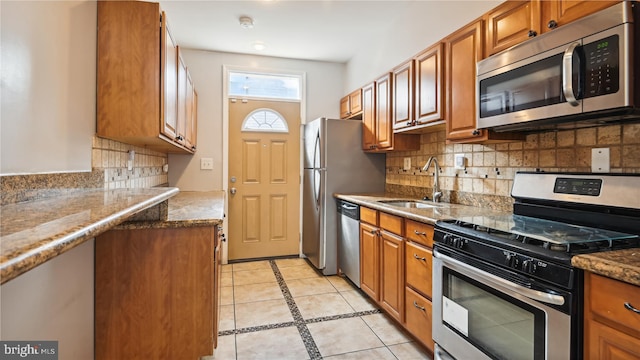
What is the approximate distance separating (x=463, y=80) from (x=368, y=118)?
1.37 m

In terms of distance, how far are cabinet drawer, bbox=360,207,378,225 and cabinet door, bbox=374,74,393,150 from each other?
64cm

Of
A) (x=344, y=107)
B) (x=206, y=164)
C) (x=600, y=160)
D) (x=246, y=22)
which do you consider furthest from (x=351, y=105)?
(x=600, y=160)

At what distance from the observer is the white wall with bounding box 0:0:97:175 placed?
1.11m


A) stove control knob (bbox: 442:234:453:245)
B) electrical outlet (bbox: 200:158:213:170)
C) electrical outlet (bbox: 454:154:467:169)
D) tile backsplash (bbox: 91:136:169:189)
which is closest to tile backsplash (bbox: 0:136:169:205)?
tile backsplash (bbox: 91:136:169:189)

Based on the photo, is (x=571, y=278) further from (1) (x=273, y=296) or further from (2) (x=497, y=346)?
(1) (x=273, y=296)

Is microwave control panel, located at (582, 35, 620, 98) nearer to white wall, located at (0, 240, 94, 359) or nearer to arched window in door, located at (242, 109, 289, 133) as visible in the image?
white wall, located at (0, 240, 94, 359)

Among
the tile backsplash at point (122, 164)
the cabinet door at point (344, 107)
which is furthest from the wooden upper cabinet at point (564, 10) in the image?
Result: the cabinet door at point (344, 107)

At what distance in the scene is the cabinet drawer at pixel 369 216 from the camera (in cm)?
256

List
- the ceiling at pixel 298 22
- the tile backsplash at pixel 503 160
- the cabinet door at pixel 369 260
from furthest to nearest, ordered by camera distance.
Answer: the ceiling at pixel 298 22 → the cabinet door at pixel 369 260 → the tile backsplash at pixel 503 160

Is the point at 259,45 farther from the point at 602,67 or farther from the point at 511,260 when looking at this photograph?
the point at 511,260

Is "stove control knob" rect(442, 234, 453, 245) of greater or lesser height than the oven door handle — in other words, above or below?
above

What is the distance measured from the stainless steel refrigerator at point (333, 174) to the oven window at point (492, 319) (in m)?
1.78

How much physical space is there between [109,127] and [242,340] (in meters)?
1.53

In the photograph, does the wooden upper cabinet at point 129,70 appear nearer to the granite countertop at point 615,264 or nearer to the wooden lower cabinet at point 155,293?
the wooden lower cabinet at point 155,293
